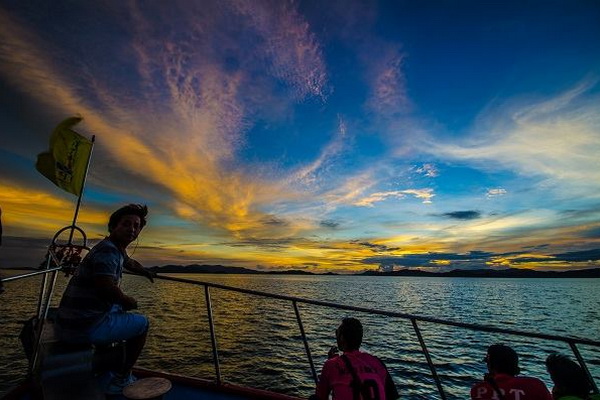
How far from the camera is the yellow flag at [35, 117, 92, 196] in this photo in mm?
5070

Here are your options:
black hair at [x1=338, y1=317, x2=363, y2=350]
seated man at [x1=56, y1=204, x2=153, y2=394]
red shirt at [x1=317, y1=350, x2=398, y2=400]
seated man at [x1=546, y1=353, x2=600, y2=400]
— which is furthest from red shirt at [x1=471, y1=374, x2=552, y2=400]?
seated man at [x1=56, y1=204, x2=153, y2=394]

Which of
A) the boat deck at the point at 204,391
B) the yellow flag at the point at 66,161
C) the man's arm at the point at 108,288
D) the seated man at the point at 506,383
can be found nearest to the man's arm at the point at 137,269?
the man's arm at the point at 108,288

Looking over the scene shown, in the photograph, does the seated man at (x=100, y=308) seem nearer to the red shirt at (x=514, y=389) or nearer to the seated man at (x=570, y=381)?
the red shirt at (x=514, y=389)

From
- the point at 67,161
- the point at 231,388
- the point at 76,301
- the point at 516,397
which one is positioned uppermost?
the point at 67,161

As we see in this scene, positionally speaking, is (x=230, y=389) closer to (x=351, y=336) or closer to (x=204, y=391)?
(x=204, y=391)

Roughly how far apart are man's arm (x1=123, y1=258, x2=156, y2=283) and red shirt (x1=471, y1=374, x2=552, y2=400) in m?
3.95

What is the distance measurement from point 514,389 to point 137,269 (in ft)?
14.3

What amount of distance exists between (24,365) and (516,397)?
20.2 meters

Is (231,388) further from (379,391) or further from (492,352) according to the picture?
(492,352)

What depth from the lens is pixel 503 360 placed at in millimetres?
3119

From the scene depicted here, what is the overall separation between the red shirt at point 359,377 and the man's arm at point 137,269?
2.62m

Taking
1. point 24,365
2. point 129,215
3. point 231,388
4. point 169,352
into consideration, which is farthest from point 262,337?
point 129,215

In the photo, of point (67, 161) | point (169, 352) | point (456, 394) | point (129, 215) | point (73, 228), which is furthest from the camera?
point (169, 352)

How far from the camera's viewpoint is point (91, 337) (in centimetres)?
294
